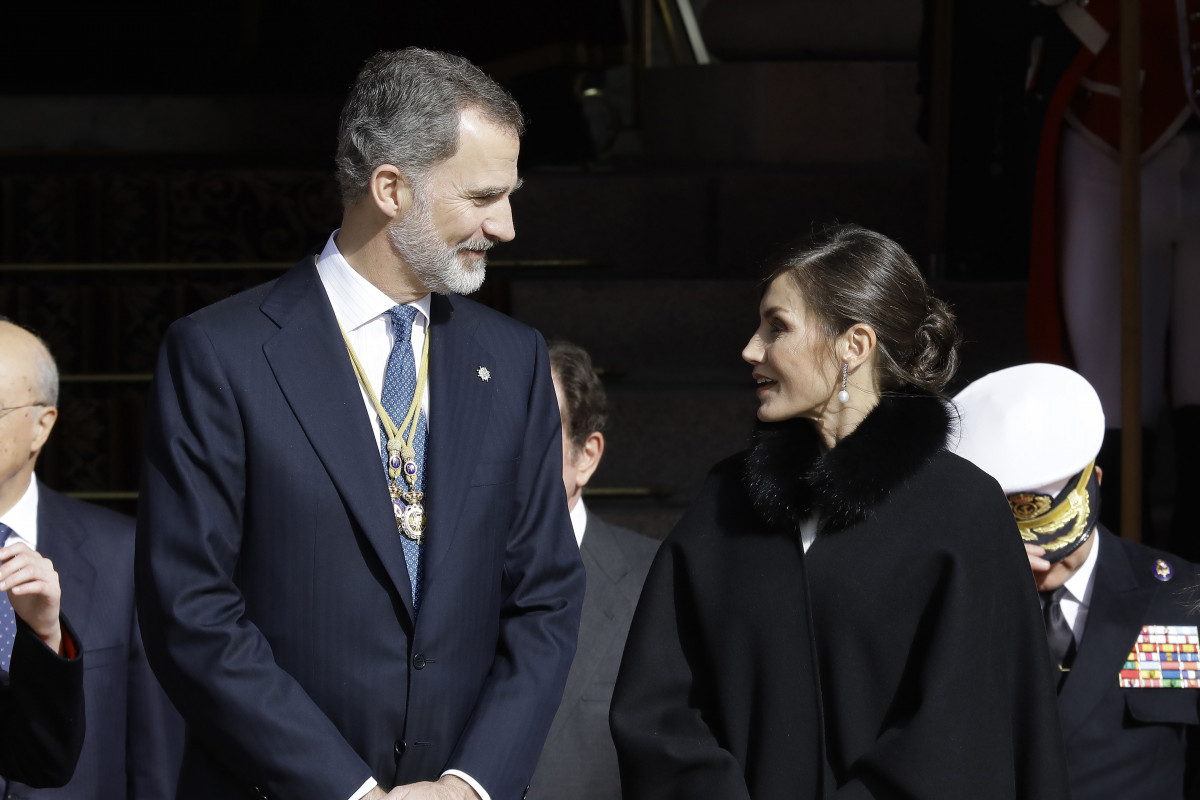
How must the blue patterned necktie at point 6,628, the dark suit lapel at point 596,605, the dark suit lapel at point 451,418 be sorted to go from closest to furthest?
1. the dark suit lapel at point 451,418
2. the blue patterned necktie at point 6,628
3. the dark suit lapel at point 596,605

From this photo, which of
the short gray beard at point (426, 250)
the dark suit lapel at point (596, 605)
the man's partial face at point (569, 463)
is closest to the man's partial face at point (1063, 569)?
the dark suit lapel at point (596, 605)

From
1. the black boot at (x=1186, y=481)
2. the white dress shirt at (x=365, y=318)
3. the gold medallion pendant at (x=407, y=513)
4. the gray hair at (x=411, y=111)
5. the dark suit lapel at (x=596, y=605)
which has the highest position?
the gray hair at (x=411, y=111)

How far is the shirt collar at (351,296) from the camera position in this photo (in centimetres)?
230

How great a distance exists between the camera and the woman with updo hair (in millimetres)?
2170

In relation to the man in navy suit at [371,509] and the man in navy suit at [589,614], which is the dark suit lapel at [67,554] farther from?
the man in navy suit at [589,614]

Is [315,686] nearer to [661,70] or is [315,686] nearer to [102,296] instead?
[102,296]

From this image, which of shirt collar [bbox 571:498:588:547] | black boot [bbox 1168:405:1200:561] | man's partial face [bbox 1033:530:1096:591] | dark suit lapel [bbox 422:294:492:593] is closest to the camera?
dark suit lapel [bbox 422:294:492:593]

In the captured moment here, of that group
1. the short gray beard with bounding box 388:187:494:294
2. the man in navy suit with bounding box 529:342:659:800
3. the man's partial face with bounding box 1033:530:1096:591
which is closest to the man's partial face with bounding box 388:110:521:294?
the short gray beard with bounding box 388:187:494:294

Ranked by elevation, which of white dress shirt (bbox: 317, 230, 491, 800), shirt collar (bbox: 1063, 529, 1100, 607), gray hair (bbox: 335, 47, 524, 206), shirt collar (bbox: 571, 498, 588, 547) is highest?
gray hair (bbox: 335, 47, 524, 206)

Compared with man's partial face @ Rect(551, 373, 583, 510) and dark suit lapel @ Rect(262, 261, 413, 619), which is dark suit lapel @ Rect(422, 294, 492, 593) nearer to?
dark suit lapel @ Rect(262, 261, 413, 619)

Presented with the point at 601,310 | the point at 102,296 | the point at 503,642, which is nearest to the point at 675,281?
the point at 601,310

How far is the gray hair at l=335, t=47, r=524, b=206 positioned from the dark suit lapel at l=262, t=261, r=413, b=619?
0.65ft

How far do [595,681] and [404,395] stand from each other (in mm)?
873

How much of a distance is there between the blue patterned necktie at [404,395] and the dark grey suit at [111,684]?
0.75m
